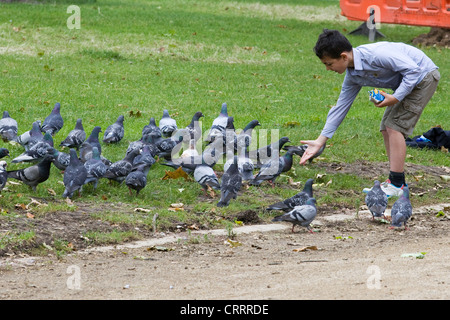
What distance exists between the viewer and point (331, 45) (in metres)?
7.07

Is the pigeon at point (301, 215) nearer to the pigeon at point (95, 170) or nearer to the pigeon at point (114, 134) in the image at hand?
the pigeon at point (95, 170)

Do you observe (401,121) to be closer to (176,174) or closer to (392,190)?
(392,190)

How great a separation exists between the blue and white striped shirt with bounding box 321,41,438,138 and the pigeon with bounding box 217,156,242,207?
165cm

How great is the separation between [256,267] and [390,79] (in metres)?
3.11

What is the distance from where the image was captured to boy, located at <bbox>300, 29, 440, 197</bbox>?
7.23m

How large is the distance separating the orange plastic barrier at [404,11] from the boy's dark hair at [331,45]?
1491 centimetres

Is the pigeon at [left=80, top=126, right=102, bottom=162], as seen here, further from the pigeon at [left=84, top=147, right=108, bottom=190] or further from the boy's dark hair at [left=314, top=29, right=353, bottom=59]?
the boy's dark hair at [left=314, top=29, right=353, bottom=59]

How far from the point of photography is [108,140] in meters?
9.52

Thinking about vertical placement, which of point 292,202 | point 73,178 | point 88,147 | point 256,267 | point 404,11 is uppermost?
point 404,11

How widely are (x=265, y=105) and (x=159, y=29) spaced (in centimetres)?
785

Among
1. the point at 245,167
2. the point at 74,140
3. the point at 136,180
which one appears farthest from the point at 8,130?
the point at 245,167

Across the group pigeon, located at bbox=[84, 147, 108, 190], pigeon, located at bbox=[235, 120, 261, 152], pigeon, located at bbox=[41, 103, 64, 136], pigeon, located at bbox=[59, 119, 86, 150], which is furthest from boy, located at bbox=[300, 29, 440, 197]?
pigeon, located at bbox=[41, 103, 64, 136]

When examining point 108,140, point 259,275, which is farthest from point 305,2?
point 259,275

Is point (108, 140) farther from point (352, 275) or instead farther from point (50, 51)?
point (50, 51)
